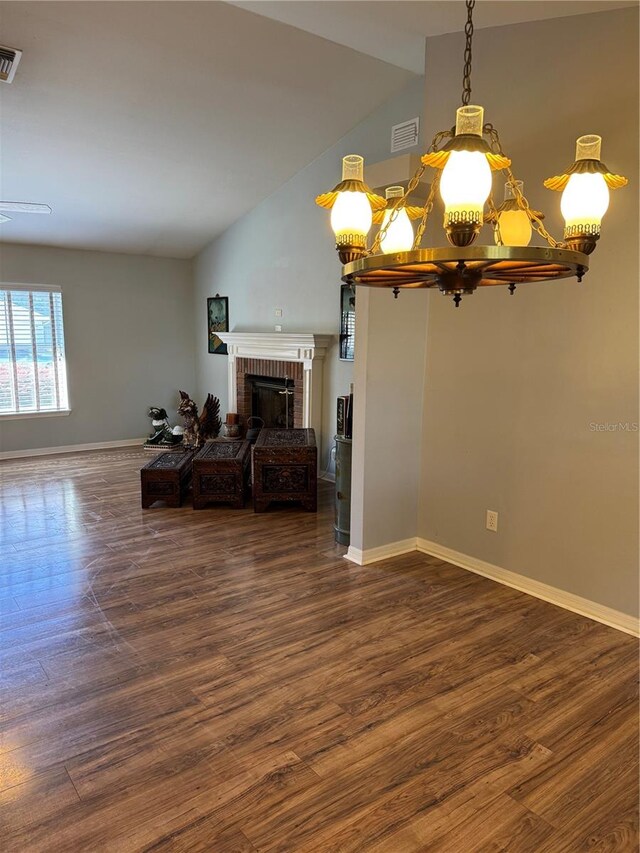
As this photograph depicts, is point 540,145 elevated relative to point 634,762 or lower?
elevated

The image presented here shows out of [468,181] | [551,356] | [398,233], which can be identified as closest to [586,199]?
[468,181]

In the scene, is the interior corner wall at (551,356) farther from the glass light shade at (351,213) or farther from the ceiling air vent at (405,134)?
the glass light shade at (351,213)

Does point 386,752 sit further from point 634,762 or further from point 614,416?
point 614,416

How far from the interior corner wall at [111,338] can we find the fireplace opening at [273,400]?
158 centimetres

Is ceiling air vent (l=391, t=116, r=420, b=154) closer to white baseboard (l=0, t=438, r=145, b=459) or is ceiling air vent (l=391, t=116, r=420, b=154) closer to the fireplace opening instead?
the fireplace opening

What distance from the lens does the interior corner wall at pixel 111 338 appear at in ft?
21.4

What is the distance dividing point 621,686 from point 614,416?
4.13 feet

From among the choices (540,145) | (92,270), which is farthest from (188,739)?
(92,270)

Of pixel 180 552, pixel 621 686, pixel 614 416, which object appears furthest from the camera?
pixel 180 552

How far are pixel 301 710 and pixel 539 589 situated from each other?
167 cm

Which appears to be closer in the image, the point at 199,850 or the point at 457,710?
the point at 199,850

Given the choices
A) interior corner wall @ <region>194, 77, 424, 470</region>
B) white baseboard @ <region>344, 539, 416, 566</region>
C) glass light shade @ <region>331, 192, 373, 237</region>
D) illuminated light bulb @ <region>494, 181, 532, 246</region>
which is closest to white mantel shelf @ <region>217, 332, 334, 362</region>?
interior corner wall @ <region>194, 77, 424, 470</region>

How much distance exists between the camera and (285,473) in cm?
457

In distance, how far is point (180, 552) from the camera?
378cm
